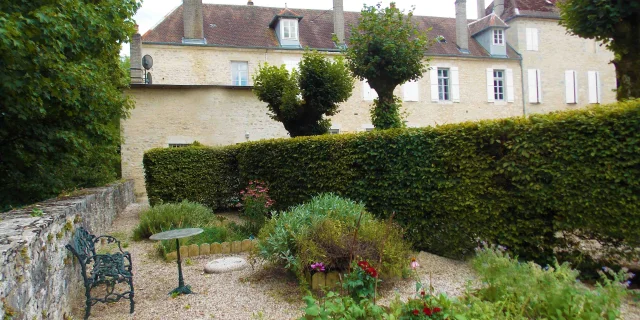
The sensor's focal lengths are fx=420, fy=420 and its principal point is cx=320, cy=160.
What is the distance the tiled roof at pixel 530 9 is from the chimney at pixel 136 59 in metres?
18.2

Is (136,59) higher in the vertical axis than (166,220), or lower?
higher

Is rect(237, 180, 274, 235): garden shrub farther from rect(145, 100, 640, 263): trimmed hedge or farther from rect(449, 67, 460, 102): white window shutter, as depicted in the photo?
rect(449, 67, 460, 102): white window shutter

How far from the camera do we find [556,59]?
2173cm

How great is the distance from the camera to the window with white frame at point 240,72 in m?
18.8

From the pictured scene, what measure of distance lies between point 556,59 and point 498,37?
133 inches

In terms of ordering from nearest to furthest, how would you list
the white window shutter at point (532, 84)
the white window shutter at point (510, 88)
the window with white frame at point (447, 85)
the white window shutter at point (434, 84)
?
the white window shutter at point (434, 84) → the window with white frame at point (447, 85) → the white window shutter at point (510, 88) → the white window shutter at point (532, 84)

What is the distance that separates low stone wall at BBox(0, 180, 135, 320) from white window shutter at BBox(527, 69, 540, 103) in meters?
21.5

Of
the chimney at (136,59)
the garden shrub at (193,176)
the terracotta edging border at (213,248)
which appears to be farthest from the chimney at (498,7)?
the terracotta edging border at (213,248)

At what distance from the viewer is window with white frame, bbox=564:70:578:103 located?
21.8 meters

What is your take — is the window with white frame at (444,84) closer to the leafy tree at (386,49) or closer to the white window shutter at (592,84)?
Result: the white window shutter at (592,84)

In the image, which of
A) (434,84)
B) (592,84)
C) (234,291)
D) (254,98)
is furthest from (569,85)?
(234,291)

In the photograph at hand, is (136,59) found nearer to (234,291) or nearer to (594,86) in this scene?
(234,291)

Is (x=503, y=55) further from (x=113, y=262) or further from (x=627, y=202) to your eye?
(x=113, y=262)

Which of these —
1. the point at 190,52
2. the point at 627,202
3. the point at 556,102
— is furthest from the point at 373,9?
the point at 556,102
